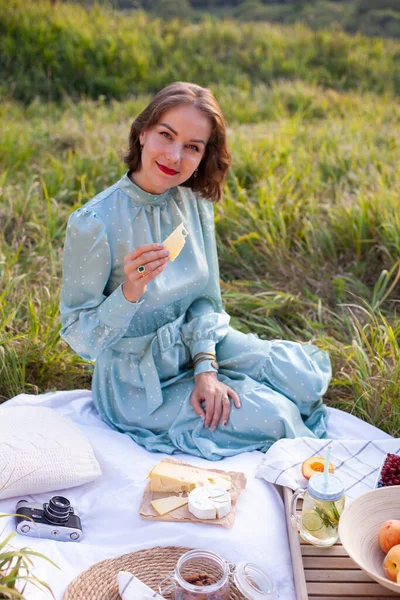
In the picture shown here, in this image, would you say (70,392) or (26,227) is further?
(26,227)

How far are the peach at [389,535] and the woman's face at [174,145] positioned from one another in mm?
1410

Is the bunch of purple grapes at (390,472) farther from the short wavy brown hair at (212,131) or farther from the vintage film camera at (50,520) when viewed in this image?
the short wavy brown hair at (212,131)

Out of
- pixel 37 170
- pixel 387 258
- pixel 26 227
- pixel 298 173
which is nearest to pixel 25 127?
pixel 37 170

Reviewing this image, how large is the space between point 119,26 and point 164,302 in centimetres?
691

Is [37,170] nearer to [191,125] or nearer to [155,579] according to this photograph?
[191,125]

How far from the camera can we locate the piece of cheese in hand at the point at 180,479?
2.36 meters

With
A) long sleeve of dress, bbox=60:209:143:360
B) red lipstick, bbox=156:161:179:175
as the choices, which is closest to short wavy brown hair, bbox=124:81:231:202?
red lipstick, bbox=156:161:179:175

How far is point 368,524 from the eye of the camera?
2066mm

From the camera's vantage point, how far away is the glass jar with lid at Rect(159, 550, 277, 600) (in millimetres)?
1879

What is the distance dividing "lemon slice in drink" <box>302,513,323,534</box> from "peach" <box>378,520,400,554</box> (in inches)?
7.3

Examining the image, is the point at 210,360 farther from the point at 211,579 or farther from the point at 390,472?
the point at 211,579

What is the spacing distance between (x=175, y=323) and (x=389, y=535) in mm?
1236

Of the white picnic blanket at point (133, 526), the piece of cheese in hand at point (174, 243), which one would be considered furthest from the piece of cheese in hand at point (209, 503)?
the piece of cheese in hand at point (174, 243)

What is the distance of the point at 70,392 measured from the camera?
3.03 meters
